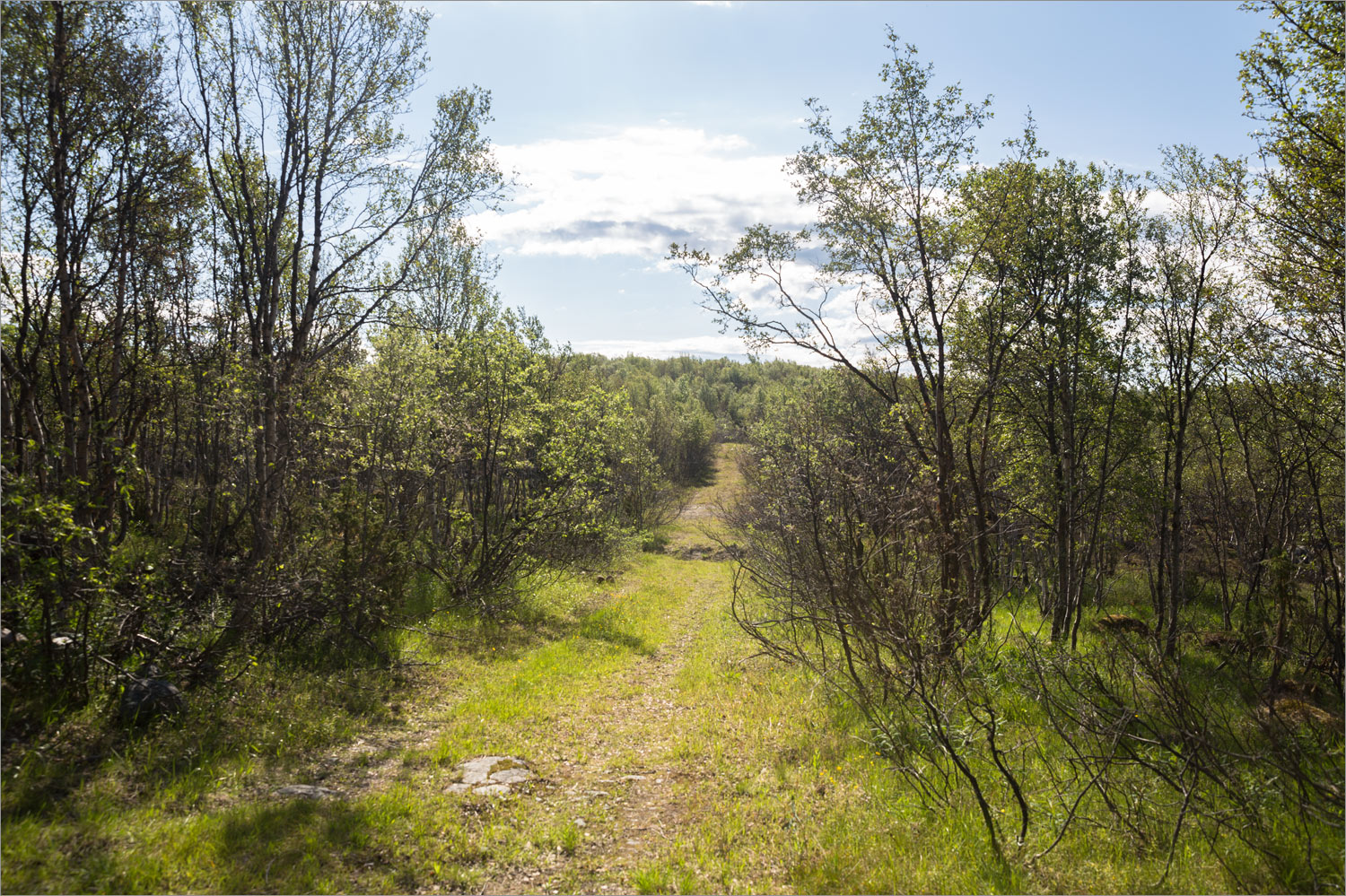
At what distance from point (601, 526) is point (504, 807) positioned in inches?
497

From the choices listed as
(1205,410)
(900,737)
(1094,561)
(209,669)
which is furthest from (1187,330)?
(209,669)

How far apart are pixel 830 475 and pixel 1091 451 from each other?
405 inches

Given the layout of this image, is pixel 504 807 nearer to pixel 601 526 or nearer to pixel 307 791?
pixel 307 791

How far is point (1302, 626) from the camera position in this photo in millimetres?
13680

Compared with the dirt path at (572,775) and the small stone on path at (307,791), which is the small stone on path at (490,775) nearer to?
the dirt path at (572,775)

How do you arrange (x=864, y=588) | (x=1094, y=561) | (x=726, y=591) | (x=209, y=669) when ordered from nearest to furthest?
(x=209, y=669) < (x=864, y=588) < (x=1094, y=561) < (x=726, y=591)

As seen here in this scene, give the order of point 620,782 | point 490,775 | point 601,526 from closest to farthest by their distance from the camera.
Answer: point 490,775
point 620,782
point 601,526

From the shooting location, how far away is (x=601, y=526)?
63.2 ft

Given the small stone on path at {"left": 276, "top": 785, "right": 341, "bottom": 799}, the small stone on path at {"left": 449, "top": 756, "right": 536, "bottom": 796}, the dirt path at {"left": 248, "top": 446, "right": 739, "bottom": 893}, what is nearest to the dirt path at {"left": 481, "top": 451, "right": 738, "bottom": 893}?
the dirt path at {"left": 248, "top": 446, "right": 739, "bottom": 893}

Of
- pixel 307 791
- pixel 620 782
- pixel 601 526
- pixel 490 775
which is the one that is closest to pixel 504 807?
pixel 490 775

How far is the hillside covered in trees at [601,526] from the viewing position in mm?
5797

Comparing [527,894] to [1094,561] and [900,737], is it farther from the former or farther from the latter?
[1094,561]

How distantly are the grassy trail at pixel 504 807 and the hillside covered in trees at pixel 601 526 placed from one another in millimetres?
65

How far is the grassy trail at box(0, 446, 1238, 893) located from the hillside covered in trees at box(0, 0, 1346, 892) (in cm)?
7
